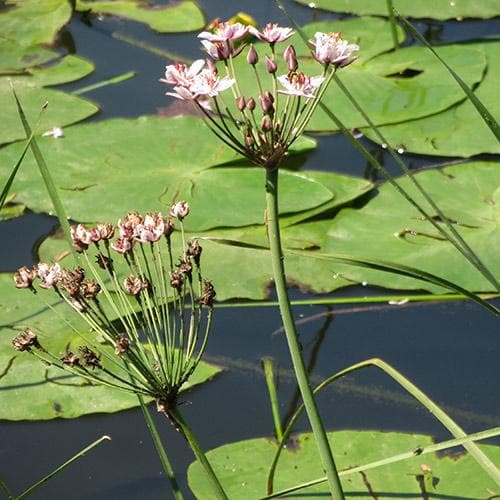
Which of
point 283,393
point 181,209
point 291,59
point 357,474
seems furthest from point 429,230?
point 291,59

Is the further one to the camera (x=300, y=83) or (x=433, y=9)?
(x=433, y=9)

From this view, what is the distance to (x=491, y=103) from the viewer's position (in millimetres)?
3297

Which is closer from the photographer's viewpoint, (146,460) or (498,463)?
(498,463)

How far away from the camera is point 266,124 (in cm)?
125

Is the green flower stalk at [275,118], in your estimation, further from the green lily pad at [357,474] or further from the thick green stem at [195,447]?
the green lily pad at [357,474]

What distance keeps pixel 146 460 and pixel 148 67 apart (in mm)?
2071

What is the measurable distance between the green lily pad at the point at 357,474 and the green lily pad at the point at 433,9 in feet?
7.55

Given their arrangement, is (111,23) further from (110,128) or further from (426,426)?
(426,426)

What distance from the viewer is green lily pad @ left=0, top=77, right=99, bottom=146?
11.3ft

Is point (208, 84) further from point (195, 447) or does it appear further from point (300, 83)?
point (195, 447)

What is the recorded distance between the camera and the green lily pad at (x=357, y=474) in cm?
196

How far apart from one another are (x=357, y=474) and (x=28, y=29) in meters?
2.88

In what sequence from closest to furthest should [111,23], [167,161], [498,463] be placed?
[498,463] < [167,161] < [111,23]

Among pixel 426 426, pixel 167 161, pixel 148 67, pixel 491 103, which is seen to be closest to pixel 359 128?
pixel 491 103
